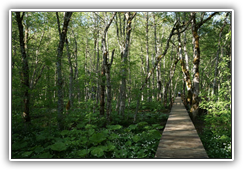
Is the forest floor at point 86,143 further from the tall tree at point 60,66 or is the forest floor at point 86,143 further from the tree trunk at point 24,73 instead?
the tree trunk at point 24,73

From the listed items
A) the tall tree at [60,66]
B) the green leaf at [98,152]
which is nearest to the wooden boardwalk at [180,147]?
the green leaf at [98,152]

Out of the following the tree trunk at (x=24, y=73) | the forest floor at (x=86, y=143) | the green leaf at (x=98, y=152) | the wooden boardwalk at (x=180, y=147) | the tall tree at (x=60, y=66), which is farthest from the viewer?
the tall tree at (x=60, y=66)

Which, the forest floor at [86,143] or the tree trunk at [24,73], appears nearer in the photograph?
the forest floor at [86,143]

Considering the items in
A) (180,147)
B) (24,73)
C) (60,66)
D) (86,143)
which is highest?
(60,66)

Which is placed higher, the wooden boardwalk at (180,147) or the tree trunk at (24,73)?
the tree trunk at (24,73)

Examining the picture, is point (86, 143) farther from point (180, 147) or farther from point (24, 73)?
point (24, 73)

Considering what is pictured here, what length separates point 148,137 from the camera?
17.8ft

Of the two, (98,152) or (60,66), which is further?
(60,66)

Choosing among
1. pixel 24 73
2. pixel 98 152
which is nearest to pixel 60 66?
pixel 24 73

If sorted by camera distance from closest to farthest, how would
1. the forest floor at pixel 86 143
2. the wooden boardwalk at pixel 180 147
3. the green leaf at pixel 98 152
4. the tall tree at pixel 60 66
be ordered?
1. the wooden boardwalk at pixel 180 147
2. the green leaf at pixel 98 152
3. the forest floor at pixel 86 143
4. the tall tree at pixel 60 66

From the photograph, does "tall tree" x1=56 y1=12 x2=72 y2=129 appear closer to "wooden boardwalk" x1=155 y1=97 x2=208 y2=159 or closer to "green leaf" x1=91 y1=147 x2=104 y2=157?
"green leaf" x1=91 y1=147 x2=104 y2=157

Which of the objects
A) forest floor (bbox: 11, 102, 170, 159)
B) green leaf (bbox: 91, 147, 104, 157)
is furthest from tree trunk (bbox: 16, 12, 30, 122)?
green leaf (bbox: 91, 147, 104, 157)
